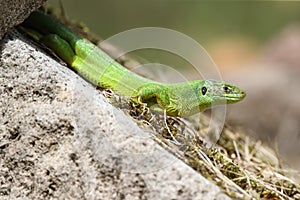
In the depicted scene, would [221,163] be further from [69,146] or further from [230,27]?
[230,27]

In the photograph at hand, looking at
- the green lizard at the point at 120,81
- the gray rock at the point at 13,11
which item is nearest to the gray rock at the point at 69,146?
the gray rock at the point at 13,11

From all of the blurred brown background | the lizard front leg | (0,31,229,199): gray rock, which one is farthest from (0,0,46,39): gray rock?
the blurred brown background

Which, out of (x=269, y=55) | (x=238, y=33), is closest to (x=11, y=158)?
(x=269, y=55)

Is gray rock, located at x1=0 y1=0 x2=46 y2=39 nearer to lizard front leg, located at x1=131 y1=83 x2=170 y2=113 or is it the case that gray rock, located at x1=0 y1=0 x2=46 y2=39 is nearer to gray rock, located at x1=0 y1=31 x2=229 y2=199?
gray rock, located at x1=0 y1=31 x2=229 y2=199

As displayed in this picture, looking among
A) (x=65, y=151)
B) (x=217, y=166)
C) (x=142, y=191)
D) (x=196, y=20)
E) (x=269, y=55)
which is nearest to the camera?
(x=142, y=191)

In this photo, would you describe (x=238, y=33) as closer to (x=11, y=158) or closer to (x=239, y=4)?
(x=239, y=4)

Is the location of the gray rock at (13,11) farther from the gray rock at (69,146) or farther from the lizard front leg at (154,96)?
the lizard front leg at (154,96)
